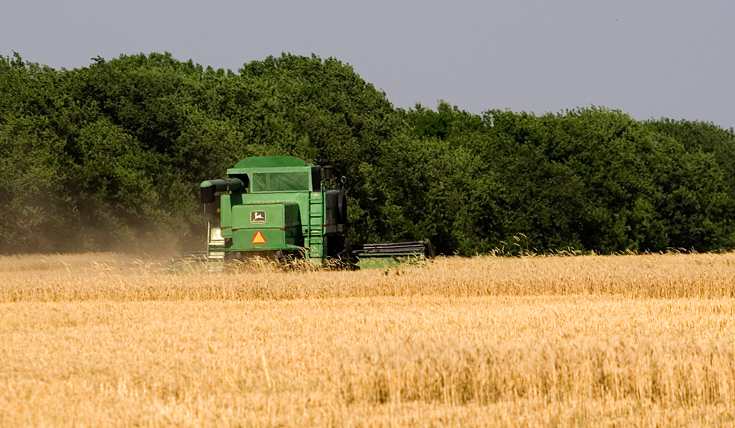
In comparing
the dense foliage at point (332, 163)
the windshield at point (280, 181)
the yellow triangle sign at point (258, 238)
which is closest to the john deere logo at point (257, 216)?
the yellow triangle sign at point (258, 238)

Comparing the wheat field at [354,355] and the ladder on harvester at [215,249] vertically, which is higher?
the ladder on harvester at [215,249]

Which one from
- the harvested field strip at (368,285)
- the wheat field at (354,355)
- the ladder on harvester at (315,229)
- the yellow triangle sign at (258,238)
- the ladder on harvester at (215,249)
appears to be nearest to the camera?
the wheat field at (354,355)

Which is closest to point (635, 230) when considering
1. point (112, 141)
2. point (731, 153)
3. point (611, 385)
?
point (731, 153)

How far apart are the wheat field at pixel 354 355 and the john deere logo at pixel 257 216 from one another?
1.84 metres

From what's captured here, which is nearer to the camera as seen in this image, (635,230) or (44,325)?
(44,325)

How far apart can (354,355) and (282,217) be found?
11118 mm

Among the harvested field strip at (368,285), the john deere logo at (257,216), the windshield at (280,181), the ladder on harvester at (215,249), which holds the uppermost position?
the windshield at (280,181)

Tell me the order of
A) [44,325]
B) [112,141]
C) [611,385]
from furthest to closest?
1. [112,141]
2. [44,325]
3. [611,385]

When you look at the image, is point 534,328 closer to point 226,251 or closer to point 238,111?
point 226,251

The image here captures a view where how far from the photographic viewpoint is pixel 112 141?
45500 mm

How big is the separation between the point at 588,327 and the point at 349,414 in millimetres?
6196

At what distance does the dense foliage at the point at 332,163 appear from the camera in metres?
43.7

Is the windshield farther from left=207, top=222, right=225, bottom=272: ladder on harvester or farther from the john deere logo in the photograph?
left=207, top=222, right=225, bottom=272: ladder on harvester

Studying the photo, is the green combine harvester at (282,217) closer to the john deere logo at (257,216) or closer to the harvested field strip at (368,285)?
the john deere logo at (257,216)
